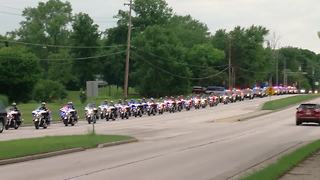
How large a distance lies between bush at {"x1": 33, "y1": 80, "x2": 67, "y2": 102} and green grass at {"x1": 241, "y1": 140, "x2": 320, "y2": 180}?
72542mm

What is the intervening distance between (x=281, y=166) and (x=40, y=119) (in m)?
24.1

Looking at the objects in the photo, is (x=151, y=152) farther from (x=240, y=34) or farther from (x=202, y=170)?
(x=240, y=34)

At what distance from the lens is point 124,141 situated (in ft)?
92.6

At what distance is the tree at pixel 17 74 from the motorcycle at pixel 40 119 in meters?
43.4

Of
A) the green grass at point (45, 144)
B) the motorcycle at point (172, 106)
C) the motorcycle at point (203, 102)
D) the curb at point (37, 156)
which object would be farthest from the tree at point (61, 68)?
the curb at point (37, 156)

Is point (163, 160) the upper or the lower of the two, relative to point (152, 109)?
Answer: lower

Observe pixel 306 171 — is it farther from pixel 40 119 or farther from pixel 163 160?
pixel 40 119

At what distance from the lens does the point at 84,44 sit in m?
131

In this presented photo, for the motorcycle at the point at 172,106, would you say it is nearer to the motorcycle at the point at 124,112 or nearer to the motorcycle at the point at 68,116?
the motorcycle at the point at 124,112

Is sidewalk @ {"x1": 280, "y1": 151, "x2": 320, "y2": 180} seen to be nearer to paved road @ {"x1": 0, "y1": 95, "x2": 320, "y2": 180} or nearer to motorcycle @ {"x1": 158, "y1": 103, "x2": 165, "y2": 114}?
paved road @ {"x1": 0, "y1": 95, "x2": 320, "y2": 180}

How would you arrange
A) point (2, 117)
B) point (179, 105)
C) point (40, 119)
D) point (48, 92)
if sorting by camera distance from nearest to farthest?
point (2, 117) → point (40, 119) → point (179, 105) → point (48, 92)

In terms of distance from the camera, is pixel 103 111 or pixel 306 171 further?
pixel 103 111

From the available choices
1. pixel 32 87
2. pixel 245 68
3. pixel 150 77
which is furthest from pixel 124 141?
pixel 245 68

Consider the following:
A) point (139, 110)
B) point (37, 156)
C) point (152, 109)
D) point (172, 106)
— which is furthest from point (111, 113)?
point (37, 156)
